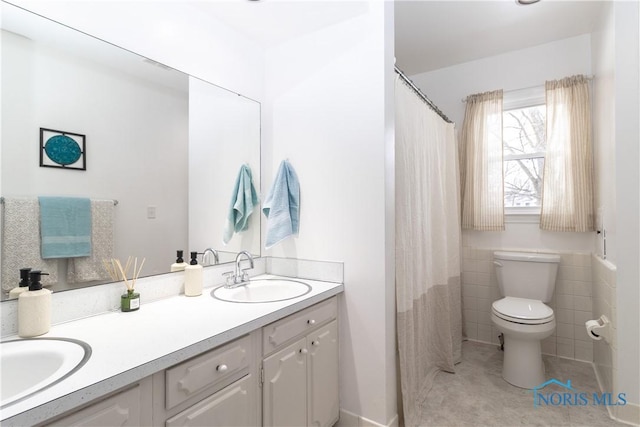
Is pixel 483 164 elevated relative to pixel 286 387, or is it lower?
elevated

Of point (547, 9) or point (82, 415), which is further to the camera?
point (547, 9)

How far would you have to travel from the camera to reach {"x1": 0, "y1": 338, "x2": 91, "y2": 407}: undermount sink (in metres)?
0.85

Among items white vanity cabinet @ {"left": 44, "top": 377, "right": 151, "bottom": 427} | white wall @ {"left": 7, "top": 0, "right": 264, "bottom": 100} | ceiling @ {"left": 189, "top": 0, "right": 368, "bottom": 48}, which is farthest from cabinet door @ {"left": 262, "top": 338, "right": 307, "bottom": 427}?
ceiling @ {"left": 189, "top": 0, "right": 368, "bottom": 48}

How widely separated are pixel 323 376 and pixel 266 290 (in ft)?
1.77

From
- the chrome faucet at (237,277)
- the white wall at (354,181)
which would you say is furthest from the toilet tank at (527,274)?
the chrome faucet at (237,277)

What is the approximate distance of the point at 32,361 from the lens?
2.93ft

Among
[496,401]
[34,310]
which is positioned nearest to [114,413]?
[34,310]

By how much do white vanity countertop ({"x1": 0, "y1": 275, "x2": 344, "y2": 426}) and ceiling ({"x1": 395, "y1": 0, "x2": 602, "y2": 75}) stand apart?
2.06 metres

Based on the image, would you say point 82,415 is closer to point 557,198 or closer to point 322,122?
point 322,122

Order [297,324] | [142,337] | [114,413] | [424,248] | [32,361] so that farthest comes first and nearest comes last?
1. [424,248]
2. [297,324]
3. [142,337]
4. [32,361]
5. [114,413]

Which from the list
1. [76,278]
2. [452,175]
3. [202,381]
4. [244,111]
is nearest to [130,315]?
[76,278]

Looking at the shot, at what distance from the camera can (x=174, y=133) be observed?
5.23 feet

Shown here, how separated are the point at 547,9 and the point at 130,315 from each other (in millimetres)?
3077

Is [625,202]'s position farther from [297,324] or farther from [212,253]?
[212,253]
